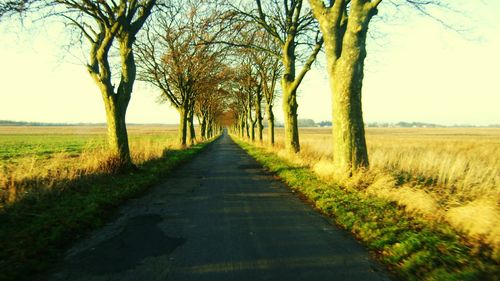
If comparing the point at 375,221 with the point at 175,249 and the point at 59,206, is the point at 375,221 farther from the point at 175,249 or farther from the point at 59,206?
the point at 59,206

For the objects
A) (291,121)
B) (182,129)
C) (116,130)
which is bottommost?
(182,129)

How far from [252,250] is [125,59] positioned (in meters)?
9.78

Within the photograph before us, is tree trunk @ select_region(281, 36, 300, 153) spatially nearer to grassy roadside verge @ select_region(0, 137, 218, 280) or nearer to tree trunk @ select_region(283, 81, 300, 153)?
tree trunk @ select_region(283, 81, 300, 153)

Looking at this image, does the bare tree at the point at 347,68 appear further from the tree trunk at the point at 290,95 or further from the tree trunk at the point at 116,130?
the tree trunk at the point at 116,130

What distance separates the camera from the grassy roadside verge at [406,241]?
11.4 feet

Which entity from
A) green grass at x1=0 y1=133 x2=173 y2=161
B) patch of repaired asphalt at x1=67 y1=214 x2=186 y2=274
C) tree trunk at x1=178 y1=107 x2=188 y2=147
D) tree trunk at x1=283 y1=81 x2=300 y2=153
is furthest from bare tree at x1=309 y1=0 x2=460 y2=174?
tree trunk at x1=178 y1=107 x2=188 y2=147

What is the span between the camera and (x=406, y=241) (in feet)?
14.2

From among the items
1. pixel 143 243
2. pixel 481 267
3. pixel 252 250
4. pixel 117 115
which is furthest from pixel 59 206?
pixel 481 267

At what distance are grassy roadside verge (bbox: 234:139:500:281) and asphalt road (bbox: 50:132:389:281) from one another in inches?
12.1

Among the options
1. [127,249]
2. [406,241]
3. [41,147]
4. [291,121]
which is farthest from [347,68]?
[41,147]

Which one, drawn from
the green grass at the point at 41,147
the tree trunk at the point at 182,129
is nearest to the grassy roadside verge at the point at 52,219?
the green grass at the point at 41,147

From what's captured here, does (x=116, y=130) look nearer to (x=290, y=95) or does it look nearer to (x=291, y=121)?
(x=290, y=95)

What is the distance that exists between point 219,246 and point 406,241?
2.74m

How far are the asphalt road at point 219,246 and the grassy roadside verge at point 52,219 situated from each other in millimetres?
325
